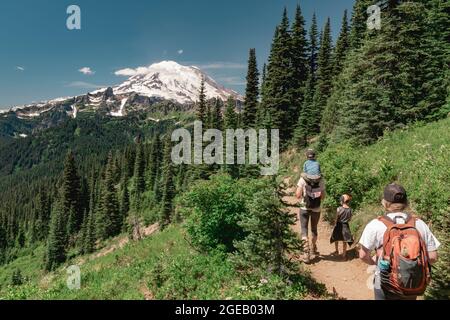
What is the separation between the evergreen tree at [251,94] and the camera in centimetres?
4694

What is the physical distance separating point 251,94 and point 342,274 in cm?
4106

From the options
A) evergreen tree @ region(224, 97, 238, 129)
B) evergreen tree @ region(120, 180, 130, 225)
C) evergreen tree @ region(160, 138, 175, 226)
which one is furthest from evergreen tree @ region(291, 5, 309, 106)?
evergreen tree @ region(120, 180, 130, 225)

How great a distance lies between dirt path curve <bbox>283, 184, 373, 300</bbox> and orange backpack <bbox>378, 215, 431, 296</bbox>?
11.4ft

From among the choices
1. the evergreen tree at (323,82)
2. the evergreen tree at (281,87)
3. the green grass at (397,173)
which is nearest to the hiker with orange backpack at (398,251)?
the green grass at (397,173)

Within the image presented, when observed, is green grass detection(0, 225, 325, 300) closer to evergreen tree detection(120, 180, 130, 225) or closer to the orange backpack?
the orange backpack

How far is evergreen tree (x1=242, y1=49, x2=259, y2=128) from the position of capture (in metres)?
46.9

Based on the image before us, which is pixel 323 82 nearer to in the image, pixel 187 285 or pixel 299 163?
pixel 299 163

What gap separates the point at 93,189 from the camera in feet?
338

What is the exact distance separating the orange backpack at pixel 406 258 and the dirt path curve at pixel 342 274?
3.47m

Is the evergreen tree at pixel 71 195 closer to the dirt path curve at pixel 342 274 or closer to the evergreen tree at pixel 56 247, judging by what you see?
the evergreen tree at pixel 56 247

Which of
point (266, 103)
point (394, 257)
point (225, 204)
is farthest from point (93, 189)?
point (394, 257)
